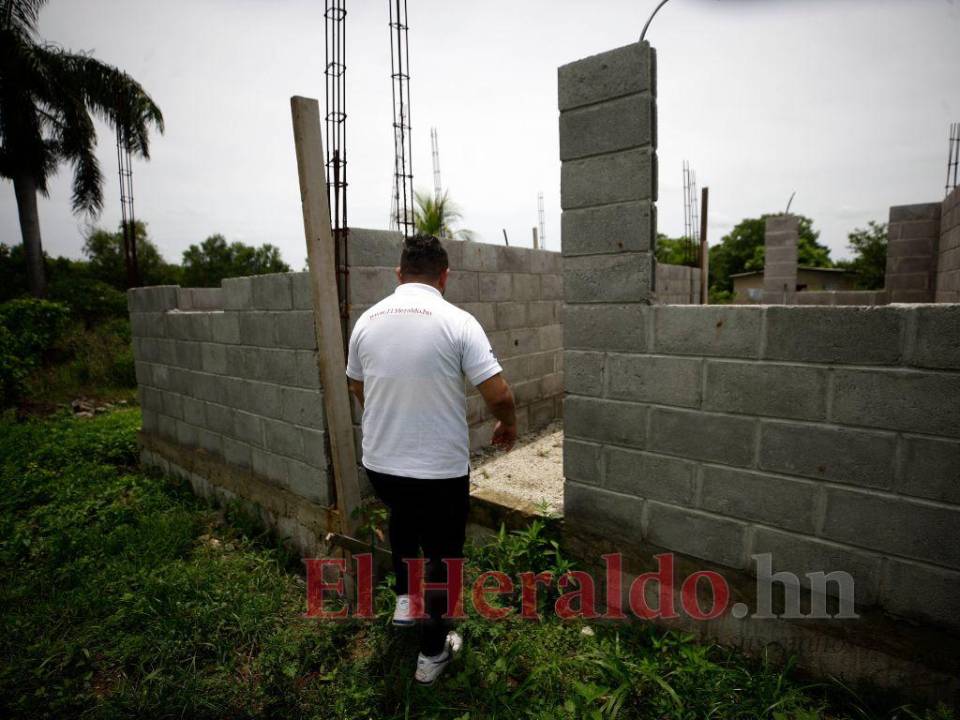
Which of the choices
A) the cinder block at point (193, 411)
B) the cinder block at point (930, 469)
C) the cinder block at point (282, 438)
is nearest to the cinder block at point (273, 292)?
the cinder block at point (282, 438)

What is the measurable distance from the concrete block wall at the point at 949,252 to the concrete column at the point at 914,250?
167 mm

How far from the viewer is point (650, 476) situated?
2.63 m

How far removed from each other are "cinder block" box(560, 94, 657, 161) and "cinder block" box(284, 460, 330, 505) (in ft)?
8.82

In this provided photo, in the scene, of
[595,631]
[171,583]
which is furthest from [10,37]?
[595,631]

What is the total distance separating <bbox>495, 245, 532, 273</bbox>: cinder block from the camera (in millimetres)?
4906

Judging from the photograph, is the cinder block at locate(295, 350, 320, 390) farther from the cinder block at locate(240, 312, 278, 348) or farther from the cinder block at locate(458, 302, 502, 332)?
the cinder block at locate(458, 302, 502, 332)

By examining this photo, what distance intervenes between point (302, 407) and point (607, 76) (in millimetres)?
2840

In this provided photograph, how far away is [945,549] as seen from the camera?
76.8 inches

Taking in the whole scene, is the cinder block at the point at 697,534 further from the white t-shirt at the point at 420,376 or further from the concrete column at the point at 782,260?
the concrete column at the point at 782,260

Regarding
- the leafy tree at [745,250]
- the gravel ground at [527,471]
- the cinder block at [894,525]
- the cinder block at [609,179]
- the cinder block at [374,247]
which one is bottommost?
the gravel ground at [527,471]

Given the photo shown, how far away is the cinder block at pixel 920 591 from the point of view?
1.97 meters

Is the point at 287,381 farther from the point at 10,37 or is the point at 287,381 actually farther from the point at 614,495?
the point at 10,37

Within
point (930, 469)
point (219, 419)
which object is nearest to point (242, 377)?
point (219, 419)

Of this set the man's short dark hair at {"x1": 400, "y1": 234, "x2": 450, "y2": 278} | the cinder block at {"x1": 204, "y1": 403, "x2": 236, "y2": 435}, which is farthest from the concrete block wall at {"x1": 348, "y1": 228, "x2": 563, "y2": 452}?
the cinder block at {"x1": 204, "y1": 403, "x2": 236, "y2": 435}
